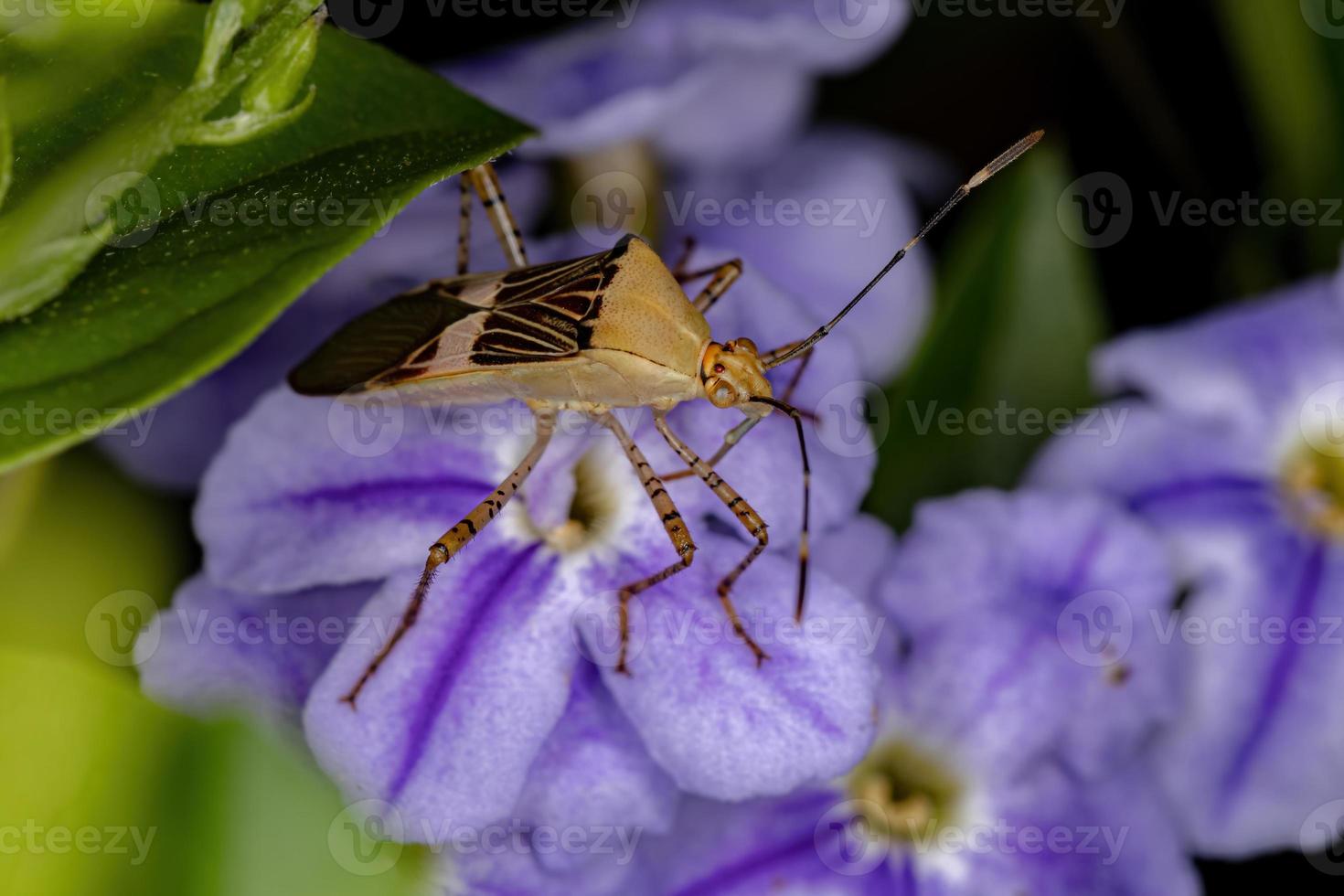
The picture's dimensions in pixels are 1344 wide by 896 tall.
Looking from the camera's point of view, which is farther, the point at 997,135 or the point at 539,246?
the point at 997,135

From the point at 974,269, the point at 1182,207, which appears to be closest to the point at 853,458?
the point at 974,269

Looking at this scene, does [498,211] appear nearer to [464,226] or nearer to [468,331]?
[464,226]

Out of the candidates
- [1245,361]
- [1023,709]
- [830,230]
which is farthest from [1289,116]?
[1023,709]

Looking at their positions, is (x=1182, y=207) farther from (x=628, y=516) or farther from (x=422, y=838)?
(x=422, y=838)

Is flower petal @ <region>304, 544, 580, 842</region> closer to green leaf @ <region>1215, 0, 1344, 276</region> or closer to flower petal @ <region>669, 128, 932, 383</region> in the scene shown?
flower petal @ <region>669, 128, 932, 383</region>

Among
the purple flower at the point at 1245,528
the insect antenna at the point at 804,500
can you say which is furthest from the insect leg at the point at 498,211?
the purple flower at the point at 1245,528

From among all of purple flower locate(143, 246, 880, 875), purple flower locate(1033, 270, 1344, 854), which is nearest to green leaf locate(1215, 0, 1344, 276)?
purple flower locate(1033, 270, 1344, 854)
